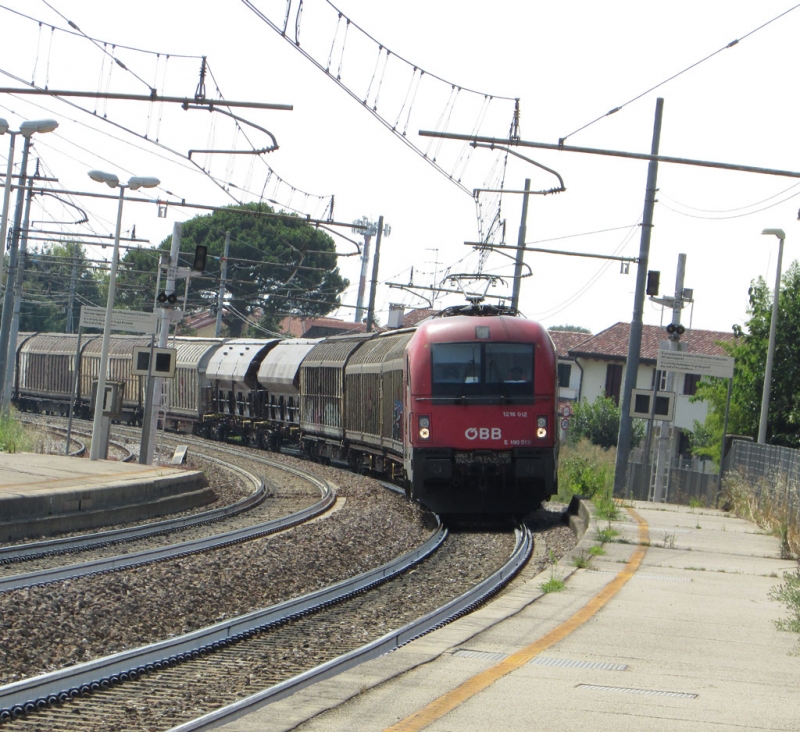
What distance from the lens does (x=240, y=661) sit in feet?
24.3

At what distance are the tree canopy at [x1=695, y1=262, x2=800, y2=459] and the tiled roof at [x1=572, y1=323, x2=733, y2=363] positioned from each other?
92.6 feet

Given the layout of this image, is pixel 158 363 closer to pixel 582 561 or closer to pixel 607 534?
pixel 607 534

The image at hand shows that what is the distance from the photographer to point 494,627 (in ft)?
26.2

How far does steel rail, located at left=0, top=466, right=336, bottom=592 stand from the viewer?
10.1 metres

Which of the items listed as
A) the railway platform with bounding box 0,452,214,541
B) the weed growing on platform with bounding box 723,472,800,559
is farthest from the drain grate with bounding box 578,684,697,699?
the railway platform with bounding box 0,452,214,541

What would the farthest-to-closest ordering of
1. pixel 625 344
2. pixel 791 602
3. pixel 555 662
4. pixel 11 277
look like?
pixel 625 344
pixel 11 277
pixel 791 602
pixel 555 662

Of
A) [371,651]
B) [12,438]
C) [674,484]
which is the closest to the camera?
[371,651]

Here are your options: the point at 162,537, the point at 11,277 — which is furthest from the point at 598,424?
the point at 162,537

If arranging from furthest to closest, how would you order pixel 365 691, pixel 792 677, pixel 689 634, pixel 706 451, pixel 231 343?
pixel 231 343, pixel 706 451, pixel 689 634, pixel 792 677, pixel 365 691

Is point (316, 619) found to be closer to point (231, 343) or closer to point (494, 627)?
point (494, 627)

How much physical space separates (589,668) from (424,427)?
9754mm

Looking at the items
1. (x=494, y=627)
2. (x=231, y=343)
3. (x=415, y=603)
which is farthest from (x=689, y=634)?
(x=231, y=343)

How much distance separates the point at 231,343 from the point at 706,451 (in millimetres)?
15863

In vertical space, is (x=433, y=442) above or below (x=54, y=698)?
above
